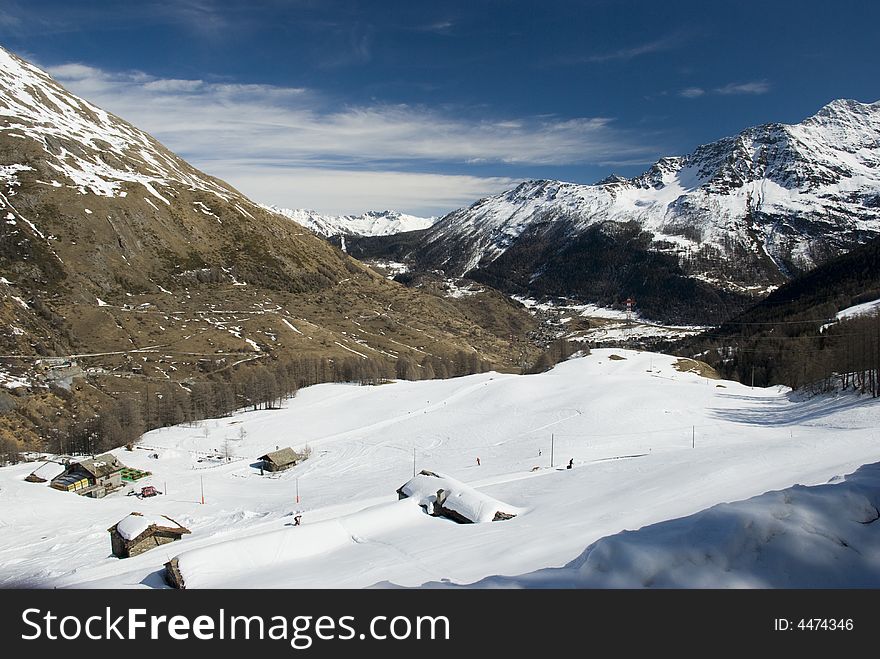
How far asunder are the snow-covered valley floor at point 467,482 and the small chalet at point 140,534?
3.48 feet

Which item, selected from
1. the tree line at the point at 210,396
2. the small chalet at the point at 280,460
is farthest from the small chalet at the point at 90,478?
the small chalet at the point at 280,460

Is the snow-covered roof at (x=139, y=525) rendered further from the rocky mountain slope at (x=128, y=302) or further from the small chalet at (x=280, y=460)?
the rocky mountain slope at (x=128, y=302)

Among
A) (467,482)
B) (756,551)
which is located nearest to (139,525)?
(467,482)

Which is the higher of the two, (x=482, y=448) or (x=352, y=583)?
(x=352, y=583)

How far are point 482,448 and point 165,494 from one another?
34167 mm

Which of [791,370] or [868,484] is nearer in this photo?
[868,484]

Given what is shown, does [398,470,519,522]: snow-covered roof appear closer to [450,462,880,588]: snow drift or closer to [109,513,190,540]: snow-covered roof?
[109,513,190,540]: snow-covered roof

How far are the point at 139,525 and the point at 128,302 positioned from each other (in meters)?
136

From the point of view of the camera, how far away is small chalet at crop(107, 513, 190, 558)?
33.5m

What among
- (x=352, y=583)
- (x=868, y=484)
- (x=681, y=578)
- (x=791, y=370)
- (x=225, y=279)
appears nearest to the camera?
(x=681, y=578)

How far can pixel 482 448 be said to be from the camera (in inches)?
2327

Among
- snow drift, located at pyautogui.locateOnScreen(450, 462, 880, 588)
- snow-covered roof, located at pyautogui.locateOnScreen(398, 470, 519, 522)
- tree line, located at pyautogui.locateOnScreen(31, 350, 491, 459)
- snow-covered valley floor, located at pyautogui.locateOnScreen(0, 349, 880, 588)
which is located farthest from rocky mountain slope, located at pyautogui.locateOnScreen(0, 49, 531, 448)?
snow drift, located at pyautogui.locateOnScreen(450, 462, 880, 588)
